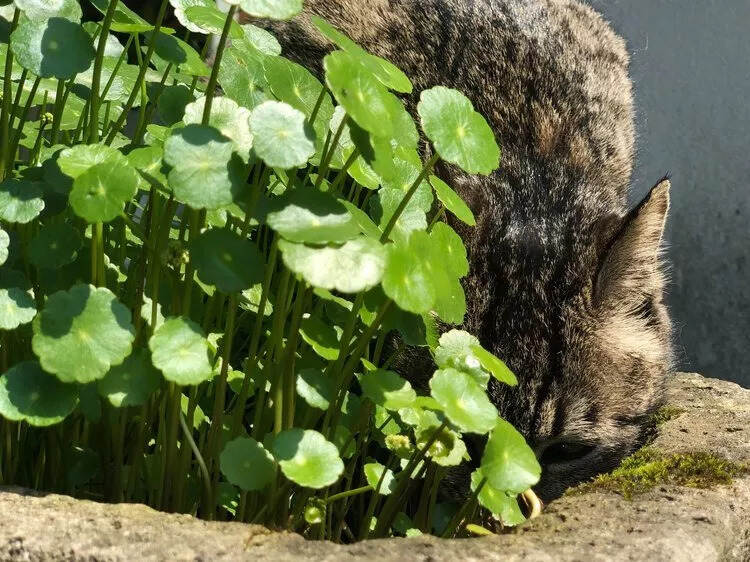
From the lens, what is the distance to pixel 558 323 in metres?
2.30

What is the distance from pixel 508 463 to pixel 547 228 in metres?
1.03

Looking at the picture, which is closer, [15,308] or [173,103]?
[15,308]

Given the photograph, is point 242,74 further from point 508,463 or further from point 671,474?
point 671,474

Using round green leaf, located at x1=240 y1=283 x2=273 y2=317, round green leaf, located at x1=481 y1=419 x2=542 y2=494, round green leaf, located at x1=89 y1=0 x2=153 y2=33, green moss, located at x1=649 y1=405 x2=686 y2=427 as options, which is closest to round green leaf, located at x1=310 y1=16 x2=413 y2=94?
round green leaf, located at x1=89 y1=0 x2=153 y2=33

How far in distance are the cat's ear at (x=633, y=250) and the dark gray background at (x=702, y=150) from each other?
1.83 meters

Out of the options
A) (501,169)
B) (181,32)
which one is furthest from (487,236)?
(181,32)

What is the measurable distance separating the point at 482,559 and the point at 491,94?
1.66 meters

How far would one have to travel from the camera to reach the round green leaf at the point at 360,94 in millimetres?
1236

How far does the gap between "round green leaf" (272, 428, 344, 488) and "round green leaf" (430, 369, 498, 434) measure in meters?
0.17

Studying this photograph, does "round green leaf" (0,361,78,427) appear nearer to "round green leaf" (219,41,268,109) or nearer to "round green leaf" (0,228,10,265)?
"round green leaf" (0,228,10,265)

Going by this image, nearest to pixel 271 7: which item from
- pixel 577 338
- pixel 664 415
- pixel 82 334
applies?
pixel 82 334

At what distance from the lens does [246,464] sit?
56.2 inches

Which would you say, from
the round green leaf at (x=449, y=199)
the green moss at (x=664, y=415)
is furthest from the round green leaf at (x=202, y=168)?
the green moss at (x=664, y=415)

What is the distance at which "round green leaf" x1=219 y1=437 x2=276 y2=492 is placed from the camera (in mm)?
1416
